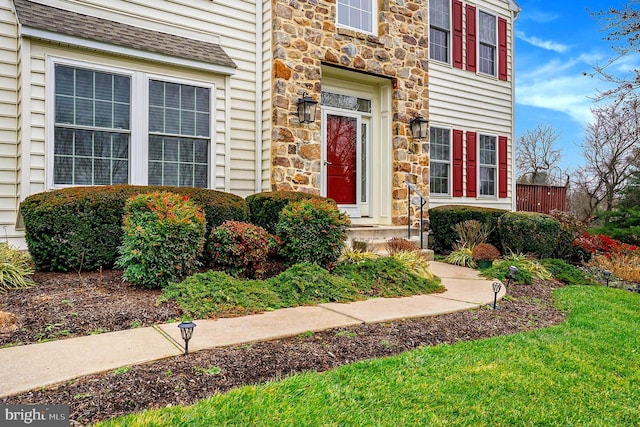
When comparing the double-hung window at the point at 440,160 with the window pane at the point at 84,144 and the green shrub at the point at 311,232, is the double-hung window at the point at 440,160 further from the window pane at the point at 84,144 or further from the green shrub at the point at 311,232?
the window pane at the point at 84,144

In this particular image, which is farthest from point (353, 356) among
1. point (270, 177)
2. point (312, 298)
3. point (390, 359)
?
point (270, 177)

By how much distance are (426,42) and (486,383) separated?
720 cm

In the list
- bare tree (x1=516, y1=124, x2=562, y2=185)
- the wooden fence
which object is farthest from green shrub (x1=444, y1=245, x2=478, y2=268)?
bare tree (x1=516, y1=124, x2=562, y2=185)

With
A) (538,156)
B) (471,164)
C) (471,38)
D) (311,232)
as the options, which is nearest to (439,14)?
(471,38)

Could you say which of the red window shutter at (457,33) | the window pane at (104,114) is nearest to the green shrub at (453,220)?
the red window shutter at (457,33)

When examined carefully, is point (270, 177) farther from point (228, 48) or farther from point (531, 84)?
point (531, 84)

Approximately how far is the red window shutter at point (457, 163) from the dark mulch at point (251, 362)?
251 inches

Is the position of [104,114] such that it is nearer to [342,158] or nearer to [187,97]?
[187,97]

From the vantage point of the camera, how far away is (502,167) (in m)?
11.3

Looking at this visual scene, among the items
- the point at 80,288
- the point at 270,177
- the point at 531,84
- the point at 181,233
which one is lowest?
the point at 80,288

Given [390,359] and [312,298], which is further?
[312,298]

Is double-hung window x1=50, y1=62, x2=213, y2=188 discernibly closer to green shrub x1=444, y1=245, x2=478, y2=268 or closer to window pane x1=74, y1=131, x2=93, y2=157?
window pane x1=74, y1=131, x2=93, y2=157

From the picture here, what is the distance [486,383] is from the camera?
256 centimetres

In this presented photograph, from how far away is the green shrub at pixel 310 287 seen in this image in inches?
168
